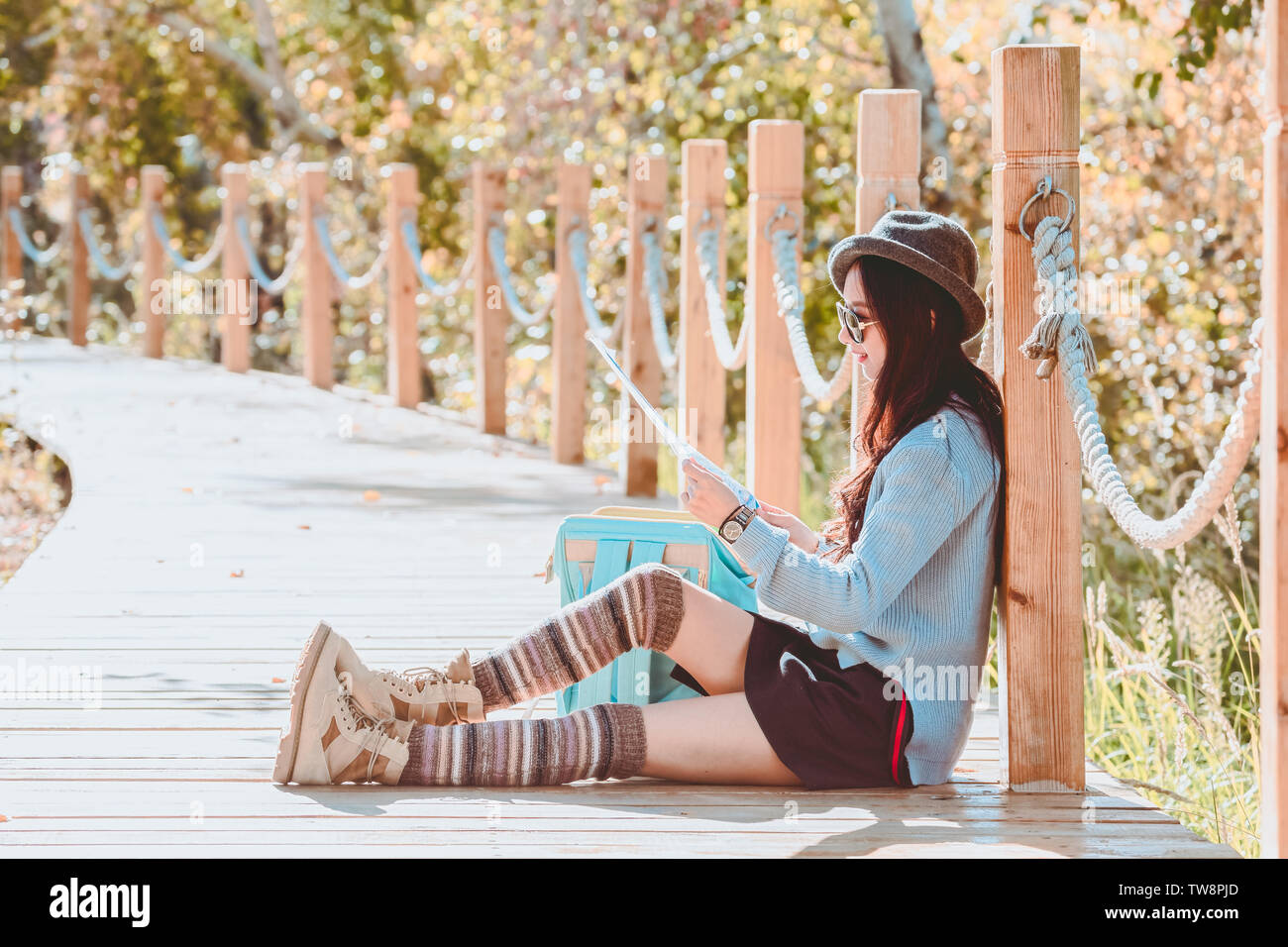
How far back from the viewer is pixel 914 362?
11.0 ft

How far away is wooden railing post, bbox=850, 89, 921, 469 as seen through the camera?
4531mm

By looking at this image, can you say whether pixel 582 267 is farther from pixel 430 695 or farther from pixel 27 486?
pixel 430 695

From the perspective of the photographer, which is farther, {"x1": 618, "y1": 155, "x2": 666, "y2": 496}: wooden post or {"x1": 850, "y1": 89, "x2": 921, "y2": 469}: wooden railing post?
{"x1": 618, "y1": 155, "x2": 666, "y2": 496}: wooden post

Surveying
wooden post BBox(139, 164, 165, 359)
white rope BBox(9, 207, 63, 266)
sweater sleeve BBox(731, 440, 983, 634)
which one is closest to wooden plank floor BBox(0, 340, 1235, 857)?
sweater sleeve BBox(731, 440, 983, 634)

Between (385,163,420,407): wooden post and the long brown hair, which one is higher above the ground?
(385,163,420,407): wooden post

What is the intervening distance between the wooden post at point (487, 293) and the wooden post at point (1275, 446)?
7102mm

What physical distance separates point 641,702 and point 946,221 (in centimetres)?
115

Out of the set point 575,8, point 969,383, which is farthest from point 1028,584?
point 575,8

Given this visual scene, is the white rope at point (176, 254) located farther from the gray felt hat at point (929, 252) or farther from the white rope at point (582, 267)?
the gray felt hat at point (929, 252)

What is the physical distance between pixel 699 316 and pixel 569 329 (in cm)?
160

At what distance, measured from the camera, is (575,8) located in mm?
11445

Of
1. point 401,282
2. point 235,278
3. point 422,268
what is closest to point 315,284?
point 401,282

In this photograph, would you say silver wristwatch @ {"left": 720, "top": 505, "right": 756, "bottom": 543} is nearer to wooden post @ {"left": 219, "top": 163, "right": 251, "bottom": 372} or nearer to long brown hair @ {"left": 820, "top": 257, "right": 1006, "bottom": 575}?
long brown hair @ {"left": 820, "top": 257, "right": 1006, "bottom": 575}

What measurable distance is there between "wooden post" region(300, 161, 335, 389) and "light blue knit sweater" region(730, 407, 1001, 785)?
8393 mm
